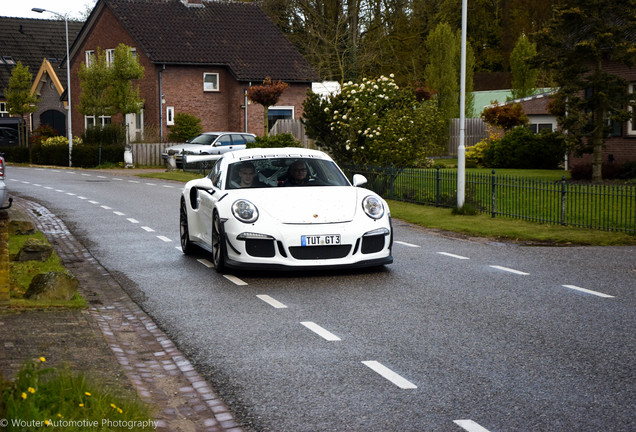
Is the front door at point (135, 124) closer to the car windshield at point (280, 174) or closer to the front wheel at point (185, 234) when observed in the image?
the front wheel at point (185, 234)

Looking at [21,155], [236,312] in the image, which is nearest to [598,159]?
[236,312]

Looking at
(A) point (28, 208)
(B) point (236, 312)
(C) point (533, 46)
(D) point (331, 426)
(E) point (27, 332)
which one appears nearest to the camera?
(D) point (331, 426)

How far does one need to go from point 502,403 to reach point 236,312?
3643 mm

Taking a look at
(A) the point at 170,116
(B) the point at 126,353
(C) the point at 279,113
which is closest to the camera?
(B) the point at 126,353

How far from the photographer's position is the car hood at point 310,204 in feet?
34.9

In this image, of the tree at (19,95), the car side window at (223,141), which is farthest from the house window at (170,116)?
the tree at (19,95)

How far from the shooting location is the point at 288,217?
34.8 feet

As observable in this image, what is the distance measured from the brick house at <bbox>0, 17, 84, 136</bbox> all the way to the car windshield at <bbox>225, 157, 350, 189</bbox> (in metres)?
55.3

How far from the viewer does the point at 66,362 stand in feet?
20.9

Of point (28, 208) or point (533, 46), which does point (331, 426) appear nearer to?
point (28, 208)

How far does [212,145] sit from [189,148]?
1.03 metres

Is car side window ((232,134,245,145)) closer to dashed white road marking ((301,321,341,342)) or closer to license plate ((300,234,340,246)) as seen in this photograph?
license plate ((300,234,340,246))

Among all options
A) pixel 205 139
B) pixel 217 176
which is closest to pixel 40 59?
pixel 205 139

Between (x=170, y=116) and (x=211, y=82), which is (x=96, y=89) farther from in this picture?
(x=211, y=82)
